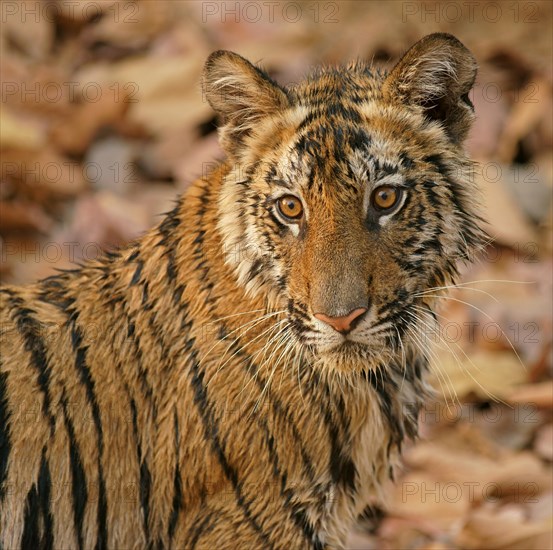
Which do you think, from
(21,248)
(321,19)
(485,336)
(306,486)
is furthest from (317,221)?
(321,19)

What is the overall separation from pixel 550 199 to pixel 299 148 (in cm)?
423

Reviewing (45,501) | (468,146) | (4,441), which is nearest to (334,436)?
(45,501)

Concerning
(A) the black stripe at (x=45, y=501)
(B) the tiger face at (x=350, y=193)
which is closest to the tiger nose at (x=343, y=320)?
(B) the tiger face at (x=350, y=193)

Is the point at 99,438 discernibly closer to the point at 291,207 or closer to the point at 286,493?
the point at 286,493

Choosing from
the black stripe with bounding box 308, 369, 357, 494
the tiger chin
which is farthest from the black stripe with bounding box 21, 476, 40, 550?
the black stripe with bounding box 308, 369, 357, 494

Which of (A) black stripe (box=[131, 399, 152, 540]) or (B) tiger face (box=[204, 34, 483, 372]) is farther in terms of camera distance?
(A) black stripe (box=[131, 399, 152, 540])

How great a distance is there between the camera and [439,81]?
3918 mm

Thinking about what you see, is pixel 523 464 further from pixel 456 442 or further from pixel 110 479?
pixel 110 479

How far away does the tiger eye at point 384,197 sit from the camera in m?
3.70

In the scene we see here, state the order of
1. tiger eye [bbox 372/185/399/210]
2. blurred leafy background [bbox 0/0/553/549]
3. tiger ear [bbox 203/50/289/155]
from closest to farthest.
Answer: tiger eye [bbox 372/185/399/210] → tiger ear [bbox 203/50/289/155] → blurred leafy background [bbox 0/0/553/549]

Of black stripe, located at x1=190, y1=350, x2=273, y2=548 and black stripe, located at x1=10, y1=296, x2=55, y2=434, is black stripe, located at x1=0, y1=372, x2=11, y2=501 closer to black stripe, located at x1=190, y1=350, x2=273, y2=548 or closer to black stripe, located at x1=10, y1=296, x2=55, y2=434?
black stripe, located at x1=10, y1=296, x2=55, y2=434

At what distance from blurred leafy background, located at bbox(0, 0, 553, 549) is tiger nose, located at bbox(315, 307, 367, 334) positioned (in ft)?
2.32

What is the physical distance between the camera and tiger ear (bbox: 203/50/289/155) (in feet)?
12.9

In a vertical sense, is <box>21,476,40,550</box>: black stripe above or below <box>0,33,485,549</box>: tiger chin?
below
